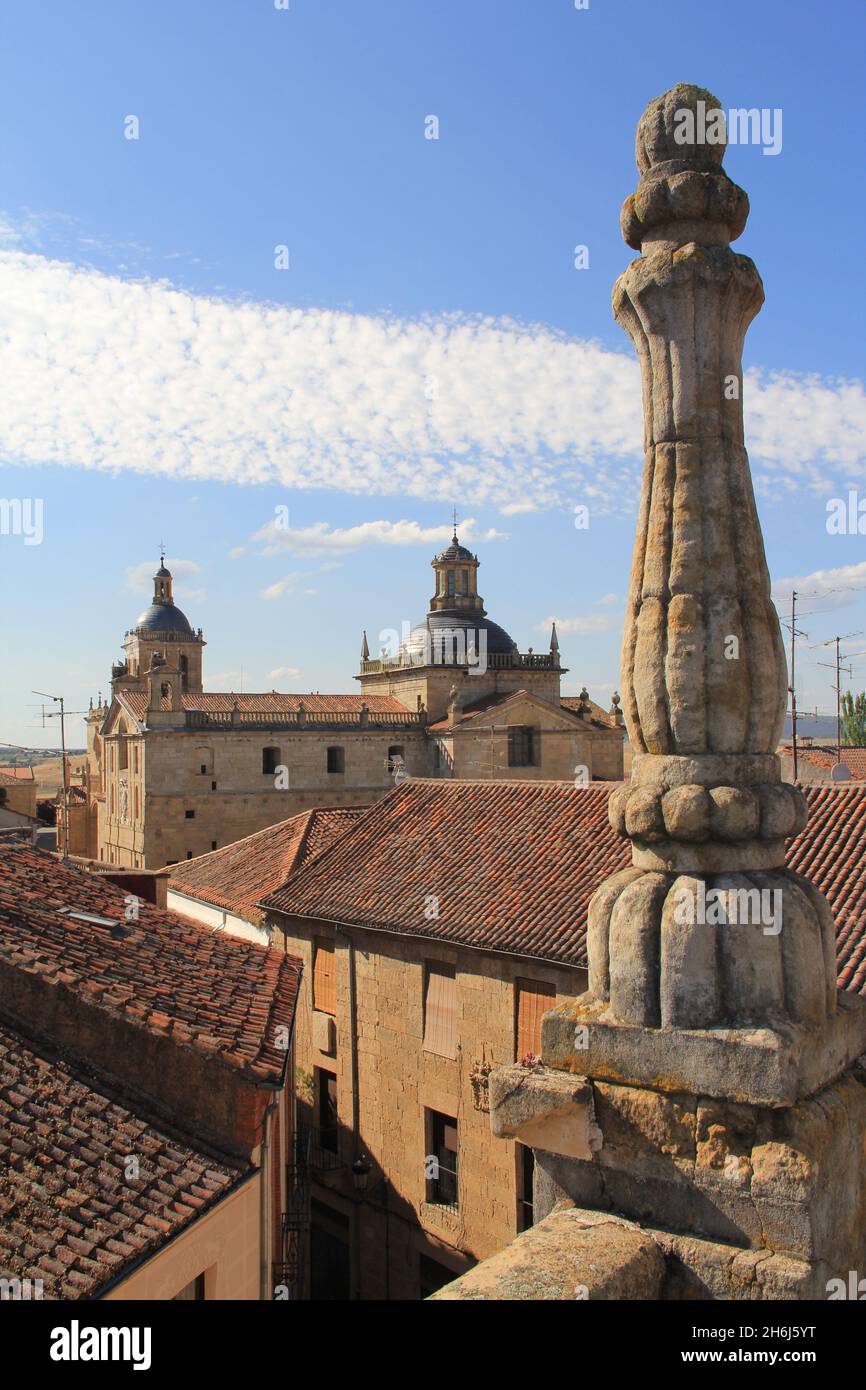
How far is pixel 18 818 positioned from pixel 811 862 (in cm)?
2576

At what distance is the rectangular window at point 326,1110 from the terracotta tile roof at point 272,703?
28644mm

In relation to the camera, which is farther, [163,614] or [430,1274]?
[163,614]

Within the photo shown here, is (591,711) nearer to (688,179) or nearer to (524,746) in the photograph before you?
(524,746)

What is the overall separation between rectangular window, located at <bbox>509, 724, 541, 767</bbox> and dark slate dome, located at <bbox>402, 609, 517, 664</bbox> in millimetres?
6405

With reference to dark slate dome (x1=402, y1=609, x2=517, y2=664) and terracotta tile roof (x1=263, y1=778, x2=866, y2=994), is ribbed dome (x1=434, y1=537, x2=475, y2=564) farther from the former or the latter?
terracotta tile roof (x1=263, y1=778, x2=866, y2=994)

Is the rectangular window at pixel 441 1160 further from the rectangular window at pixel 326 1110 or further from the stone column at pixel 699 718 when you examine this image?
the stone column at pixel 699 718

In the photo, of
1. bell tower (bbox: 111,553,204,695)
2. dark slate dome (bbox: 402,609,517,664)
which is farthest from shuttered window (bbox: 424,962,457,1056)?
bell tower (bbox: 111,553,204,695)

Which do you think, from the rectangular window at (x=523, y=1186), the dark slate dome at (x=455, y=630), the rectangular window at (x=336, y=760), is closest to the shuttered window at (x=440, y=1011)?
the rectangular window at (x=523, y=1186)

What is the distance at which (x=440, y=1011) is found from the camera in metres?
15.3

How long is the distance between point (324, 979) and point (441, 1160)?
11.9 feet

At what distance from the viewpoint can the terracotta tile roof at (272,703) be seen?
46.2 metres

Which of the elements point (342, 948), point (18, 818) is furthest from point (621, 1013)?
point (18, 818)

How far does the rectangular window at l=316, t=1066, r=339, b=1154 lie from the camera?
17453 mm

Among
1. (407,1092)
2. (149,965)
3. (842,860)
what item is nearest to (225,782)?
(407,1092)
